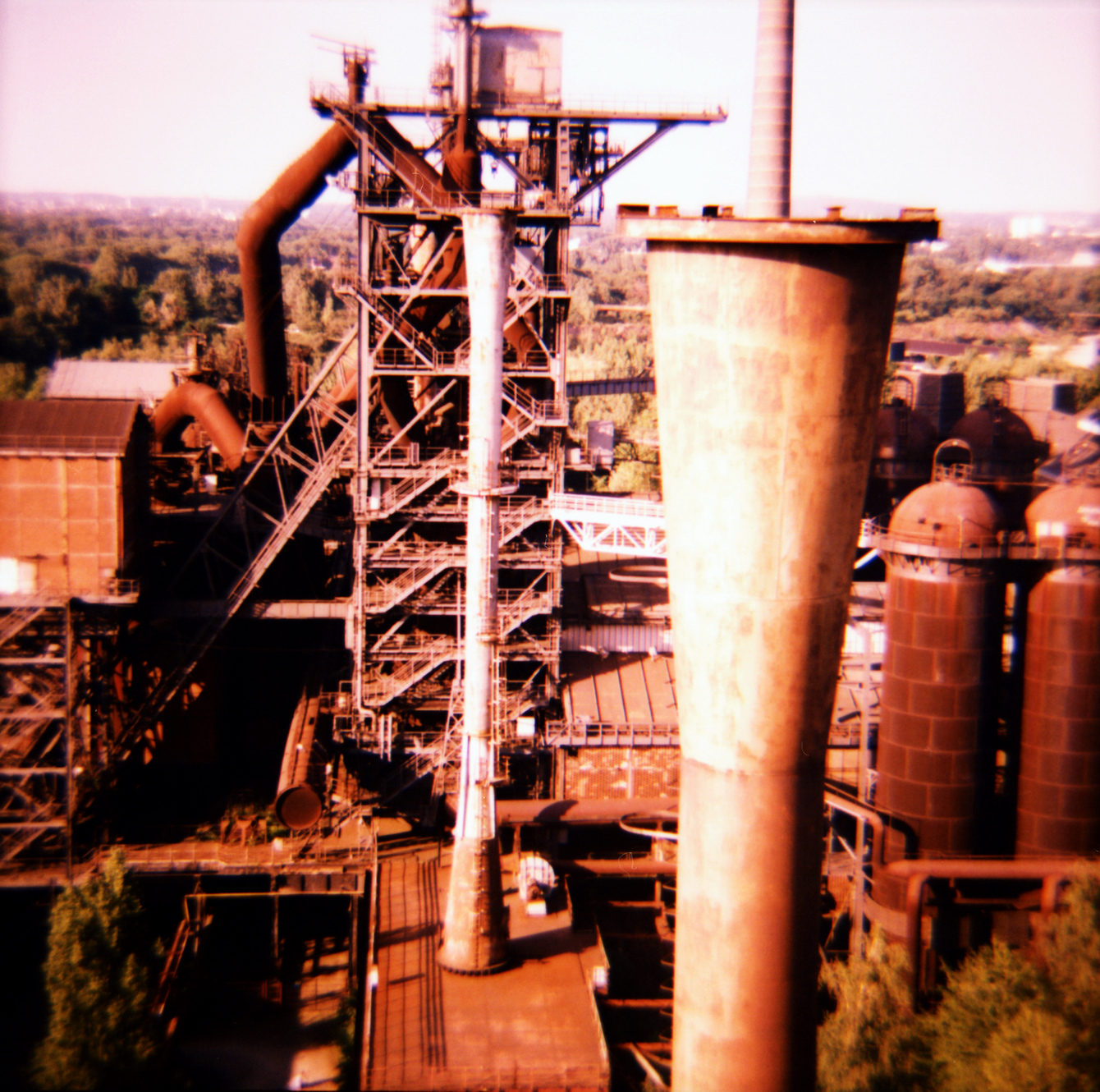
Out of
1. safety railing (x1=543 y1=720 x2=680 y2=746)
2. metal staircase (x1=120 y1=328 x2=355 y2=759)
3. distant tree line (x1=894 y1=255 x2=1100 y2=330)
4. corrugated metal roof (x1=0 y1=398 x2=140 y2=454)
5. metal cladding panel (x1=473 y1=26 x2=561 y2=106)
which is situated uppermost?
distant tree line (x1=894 y1=255 x2=1100 y2=330)

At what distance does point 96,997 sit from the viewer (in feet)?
55.9

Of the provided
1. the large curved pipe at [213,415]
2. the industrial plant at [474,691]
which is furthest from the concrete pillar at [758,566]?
the large curved pipe at [213,415]

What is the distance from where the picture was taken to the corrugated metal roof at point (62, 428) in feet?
Answer: 73.6

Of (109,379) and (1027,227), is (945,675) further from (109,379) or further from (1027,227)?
(1027,227)

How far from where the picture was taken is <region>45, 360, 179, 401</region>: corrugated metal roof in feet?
181

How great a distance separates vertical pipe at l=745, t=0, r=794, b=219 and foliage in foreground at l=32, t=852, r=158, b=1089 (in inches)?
616

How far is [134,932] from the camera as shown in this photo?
2019 centimetres

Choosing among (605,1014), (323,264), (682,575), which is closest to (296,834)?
(605,1014)

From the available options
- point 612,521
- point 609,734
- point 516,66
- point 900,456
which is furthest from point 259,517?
point 900,456

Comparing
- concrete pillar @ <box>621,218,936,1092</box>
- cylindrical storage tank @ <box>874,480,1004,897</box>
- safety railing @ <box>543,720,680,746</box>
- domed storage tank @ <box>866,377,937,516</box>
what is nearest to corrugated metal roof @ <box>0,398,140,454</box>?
safety railing @ <box>543,720,680,746</box>

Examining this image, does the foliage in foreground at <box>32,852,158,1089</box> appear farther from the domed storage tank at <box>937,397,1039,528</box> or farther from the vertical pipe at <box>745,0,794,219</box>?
the domed storage tank at <box>937,397,1039,528</box>

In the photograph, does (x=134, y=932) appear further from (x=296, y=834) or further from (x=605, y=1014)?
(x=605, y=1014)

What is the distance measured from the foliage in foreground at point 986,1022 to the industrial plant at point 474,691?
129cm

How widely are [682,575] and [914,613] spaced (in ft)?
39.1
